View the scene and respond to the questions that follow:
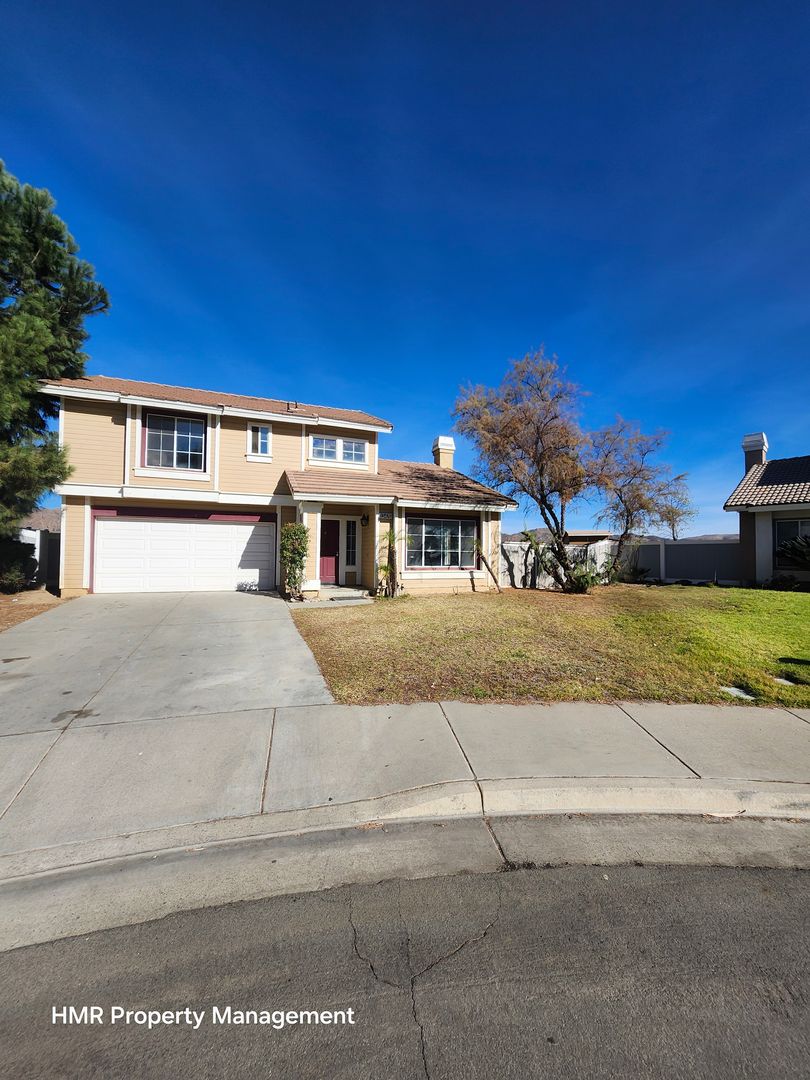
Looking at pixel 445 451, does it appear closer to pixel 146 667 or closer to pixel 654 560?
pixel 654 560

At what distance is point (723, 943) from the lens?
2303 millimetres

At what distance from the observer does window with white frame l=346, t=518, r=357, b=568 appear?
50.7 feet

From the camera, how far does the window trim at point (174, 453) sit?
13.9 m

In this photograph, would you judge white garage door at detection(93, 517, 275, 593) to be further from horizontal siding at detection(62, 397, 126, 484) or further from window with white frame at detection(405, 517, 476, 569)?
window with white frame at detection(405, 517, 476, 569)

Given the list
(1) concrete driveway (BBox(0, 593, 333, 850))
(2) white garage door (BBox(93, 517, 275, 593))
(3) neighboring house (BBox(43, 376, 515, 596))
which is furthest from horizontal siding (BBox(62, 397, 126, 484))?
(1) concrete driveway (BBox(0, 593, 333, 850))

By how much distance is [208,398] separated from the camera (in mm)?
15836

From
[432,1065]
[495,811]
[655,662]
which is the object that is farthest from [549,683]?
[432,1065]

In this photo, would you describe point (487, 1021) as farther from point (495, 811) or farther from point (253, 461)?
point (253, 461)

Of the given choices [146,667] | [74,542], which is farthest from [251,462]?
[146,667]

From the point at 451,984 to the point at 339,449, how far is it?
606 inches

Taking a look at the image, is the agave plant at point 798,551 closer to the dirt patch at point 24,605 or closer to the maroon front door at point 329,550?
the maroon front door at point 329,550

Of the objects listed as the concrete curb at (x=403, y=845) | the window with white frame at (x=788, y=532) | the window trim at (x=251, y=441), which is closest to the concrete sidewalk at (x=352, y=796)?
the concrete curb at (x=403, y=845)

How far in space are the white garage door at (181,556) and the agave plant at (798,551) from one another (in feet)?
58.4

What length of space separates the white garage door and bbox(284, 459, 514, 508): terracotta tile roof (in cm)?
266
